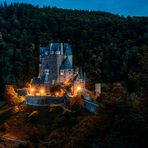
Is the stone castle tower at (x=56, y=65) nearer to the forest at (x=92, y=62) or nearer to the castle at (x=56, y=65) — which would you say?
the castle at (x=56, y=65)

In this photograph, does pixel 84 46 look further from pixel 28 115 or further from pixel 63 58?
pixel 28 115

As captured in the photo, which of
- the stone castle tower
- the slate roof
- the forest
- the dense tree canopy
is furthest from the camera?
the dense tree canopy

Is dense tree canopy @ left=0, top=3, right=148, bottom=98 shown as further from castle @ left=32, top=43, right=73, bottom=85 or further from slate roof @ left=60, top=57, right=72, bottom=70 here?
castle @ left=32, top=43, right=73, bottom=85

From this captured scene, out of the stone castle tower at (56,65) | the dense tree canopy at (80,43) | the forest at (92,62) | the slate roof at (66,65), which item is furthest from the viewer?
the dense tree canopy at (80,43)

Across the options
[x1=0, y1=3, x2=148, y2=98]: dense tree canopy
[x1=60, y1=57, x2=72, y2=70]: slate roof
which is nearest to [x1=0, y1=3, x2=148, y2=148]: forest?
[x1=0, y1=3, x2=148, y2=98]: dense tree canopy

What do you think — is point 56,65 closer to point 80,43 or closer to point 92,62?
point 92,62

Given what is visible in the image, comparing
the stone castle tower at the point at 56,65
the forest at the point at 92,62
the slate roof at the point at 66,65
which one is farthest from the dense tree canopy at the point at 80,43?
the stone castle tower at the point at 56,65

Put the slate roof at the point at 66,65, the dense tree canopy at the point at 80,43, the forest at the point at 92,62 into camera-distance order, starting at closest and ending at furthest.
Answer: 1. the forest at the point at 92,62
2. the slate roof at the point at 66,65
3. the dense tree canopy at the point at 80,43
